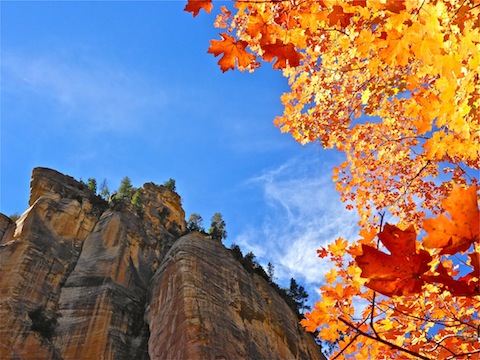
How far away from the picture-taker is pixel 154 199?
3122 centimetres

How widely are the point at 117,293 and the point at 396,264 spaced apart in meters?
19.6

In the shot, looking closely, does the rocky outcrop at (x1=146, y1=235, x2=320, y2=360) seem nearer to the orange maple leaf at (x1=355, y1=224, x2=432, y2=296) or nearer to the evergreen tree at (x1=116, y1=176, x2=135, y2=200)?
the orange maple leaf at (x1=355, y1=224, x2=432, y2=296)

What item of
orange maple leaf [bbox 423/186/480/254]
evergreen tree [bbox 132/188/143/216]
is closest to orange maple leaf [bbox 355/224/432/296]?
orange maple leaf [bbox 423/186/480/254]

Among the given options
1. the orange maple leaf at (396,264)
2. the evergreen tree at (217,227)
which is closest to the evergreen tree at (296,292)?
the evergreen tree at (217,227)

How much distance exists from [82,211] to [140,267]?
217 inches

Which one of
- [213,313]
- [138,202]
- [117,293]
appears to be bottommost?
[213,313]

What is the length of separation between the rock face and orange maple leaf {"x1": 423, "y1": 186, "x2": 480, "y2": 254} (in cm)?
1415

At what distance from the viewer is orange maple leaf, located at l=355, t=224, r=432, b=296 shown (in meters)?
1.88

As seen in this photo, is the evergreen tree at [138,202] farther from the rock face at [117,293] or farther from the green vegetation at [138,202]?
the rock face at [117,293]

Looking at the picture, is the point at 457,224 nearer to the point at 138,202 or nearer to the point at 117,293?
the point at 117,293

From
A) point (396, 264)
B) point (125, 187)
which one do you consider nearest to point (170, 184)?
point (125, 187)

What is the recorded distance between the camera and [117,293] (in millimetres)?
19234

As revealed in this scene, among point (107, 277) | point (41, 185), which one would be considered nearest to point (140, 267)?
point (107, 277)

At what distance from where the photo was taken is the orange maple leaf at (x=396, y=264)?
6.16 ft
